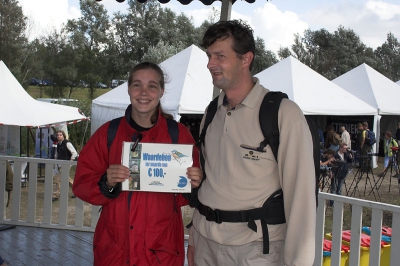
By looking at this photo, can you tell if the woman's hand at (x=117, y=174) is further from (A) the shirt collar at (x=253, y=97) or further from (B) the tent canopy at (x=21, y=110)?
(B) the tent canopy at (x=21, y=110)

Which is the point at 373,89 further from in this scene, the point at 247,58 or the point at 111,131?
the point at 111,131

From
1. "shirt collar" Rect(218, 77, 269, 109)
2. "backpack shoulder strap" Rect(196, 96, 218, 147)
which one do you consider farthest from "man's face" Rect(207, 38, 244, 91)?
"backpack shoulder strap" Rect(196, 96, 218, 147)

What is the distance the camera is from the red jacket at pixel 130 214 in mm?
2496

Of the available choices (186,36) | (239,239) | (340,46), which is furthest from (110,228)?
(340,46)

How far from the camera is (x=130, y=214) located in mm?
2500

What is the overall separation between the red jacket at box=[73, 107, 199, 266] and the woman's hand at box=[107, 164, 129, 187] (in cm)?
13

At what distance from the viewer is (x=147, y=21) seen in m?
45.6

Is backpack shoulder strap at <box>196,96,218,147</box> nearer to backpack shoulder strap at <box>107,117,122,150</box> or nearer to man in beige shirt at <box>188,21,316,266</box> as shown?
man in beige shirt at <box>188,21,316,266</box>

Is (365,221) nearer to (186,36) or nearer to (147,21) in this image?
(186,36)

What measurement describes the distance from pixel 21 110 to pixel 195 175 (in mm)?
11245

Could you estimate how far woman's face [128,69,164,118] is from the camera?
8.66 feet

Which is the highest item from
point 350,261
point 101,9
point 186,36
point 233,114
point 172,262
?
point 101,9

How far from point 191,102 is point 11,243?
910cm

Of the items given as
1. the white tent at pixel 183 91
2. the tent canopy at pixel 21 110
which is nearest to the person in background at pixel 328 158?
the white tent at pixel 183 91
